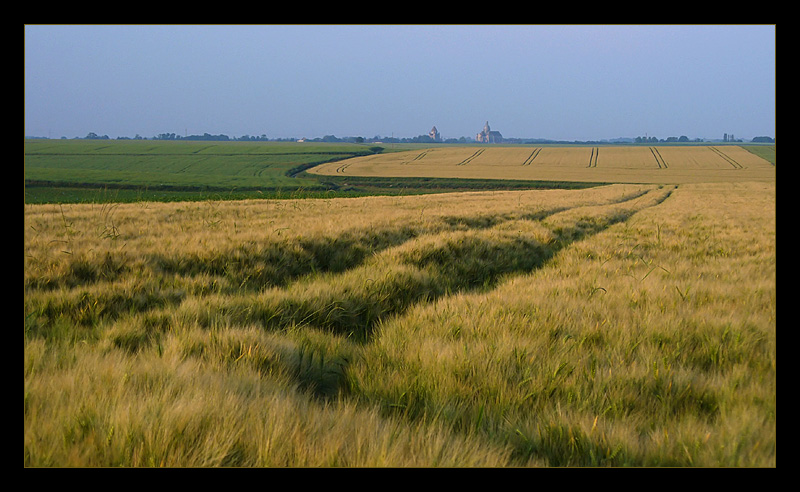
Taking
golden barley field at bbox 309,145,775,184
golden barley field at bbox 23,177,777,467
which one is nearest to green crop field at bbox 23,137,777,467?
golden barley field at bbox 23,177,777,467

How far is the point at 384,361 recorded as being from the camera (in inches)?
105

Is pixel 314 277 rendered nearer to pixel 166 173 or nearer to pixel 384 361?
pixel 384 361

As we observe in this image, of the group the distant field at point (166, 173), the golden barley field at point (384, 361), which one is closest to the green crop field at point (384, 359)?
the golden barley field at point (384, 361)

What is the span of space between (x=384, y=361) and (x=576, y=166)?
8240 cm

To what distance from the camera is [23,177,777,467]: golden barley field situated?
1605 millimetres

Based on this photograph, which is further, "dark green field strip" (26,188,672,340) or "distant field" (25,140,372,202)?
"distant field" (25,140,372,202)

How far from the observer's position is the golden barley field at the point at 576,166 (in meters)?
58.5

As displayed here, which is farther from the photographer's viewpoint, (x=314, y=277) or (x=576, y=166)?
(x=576, y=166)

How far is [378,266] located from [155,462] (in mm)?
3686

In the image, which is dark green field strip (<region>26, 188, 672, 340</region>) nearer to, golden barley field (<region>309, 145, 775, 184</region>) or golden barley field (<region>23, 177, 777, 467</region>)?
golden barley field (<region>23, 177, 777, 467</region>)

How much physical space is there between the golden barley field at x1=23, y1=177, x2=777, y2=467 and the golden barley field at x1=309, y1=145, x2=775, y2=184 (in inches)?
2202

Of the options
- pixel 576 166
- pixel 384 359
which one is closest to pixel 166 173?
pixel 576 166

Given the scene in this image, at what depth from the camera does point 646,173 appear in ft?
205

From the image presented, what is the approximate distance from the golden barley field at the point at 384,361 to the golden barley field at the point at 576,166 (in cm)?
5592
